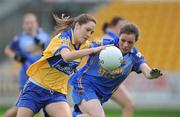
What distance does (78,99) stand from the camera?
9500mm

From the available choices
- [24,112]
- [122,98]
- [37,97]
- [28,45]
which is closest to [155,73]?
[37,97]

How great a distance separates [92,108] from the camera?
9188 mm

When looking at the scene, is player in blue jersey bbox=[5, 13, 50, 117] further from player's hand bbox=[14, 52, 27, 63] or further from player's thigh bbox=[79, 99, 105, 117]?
player's thigh bbox=[79, 99, 105, 117]

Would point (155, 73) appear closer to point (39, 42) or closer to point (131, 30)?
point (131, 30)

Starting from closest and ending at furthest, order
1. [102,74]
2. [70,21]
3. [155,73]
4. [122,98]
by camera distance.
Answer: [155,73], [70,21], [102,74], [122,98]

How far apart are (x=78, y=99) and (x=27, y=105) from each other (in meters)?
0.96

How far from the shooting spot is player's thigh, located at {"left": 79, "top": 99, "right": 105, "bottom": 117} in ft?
29.9

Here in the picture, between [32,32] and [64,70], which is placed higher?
[32,32]

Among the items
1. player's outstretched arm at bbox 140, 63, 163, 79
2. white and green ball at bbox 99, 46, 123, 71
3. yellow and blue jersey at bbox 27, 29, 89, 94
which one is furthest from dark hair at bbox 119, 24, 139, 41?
white and green ball at bbox 99, 46, 123, 71

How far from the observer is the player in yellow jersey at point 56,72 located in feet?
28.6

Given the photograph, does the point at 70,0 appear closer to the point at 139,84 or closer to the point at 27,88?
the point at 139,84

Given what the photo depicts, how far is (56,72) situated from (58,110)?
50 centimetres

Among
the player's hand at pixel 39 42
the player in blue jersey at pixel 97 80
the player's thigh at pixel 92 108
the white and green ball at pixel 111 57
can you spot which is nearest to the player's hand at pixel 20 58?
the player's hand at pixel 39 42

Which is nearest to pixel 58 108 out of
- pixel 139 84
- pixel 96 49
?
pixel 96 49
